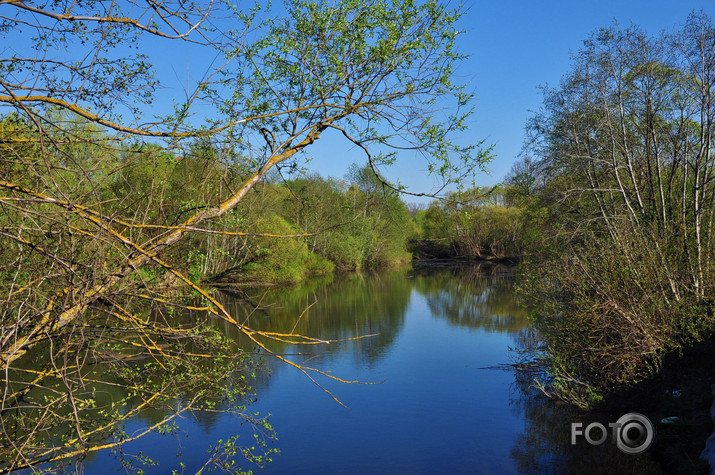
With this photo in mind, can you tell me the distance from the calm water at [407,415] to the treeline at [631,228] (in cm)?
104

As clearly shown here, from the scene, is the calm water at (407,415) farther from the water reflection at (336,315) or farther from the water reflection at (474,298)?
the water reflection at (474,298)

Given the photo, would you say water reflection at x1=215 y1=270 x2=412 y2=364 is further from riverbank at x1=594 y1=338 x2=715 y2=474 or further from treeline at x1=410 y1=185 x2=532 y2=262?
treeline at x1=410 y1=185 x2=532 y2=262

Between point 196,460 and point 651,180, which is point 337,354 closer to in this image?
point 196,460

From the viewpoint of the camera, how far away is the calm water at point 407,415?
25.6 ft

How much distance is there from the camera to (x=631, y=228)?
372 inches

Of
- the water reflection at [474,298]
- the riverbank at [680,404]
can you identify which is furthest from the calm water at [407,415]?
the riverbank at [680,404]

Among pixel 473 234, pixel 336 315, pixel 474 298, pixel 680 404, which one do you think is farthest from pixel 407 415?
pixel 473 234

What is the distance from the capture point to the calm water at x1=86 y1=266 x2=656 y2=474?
7.80 m

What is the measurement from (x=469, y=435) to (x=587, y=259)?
131 inches

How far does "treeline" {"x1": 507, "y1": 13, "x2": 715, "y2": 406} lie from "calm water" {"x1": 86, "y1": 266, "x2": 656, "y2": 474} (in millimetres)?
1042

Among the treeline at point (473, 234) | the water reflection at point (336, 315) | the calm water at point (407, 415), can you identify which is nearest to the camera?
the calm water at point (407, 415)

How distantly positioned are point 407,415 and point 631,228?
497 centimetres

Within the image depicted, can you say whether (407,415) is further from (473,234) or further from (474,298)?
(473,234)

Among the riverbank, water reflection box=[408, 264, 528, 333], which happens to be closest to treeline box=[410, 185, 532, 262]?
water reflection box=[408, 264, 528, 333]
